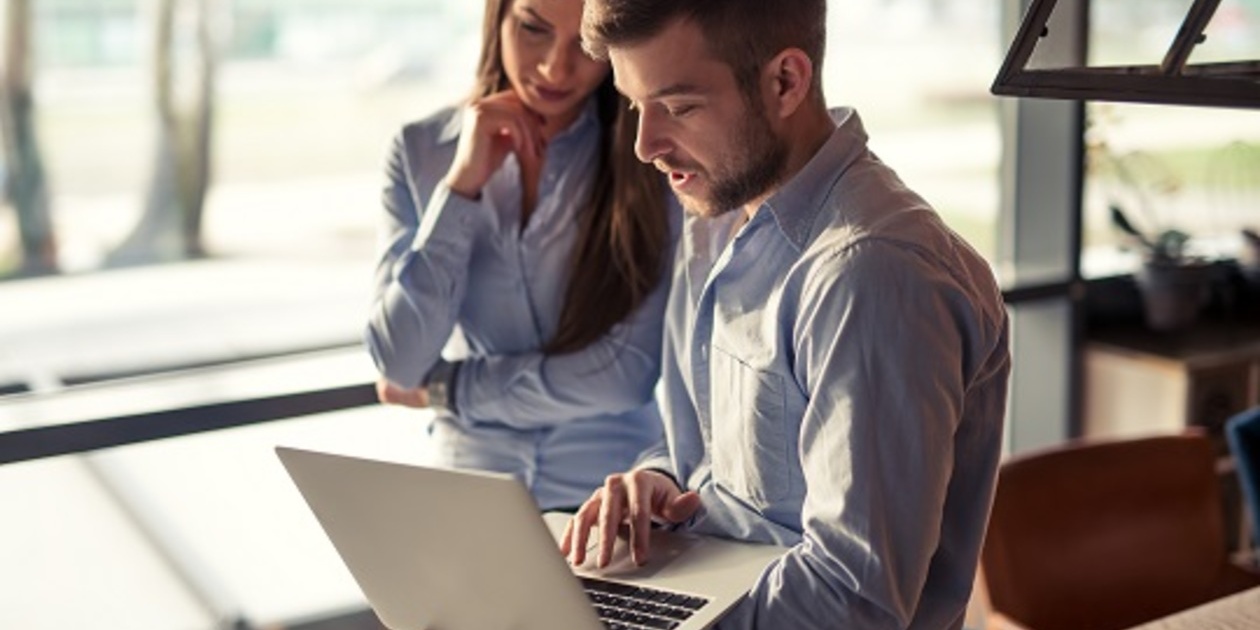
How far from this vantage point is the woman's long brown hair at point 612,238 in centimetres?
222

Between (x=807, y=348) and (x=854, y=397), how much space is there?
0.09 metres

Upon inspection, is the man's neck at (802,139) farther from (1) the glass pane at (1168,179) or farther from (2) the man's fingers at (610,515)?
(1) the glass pane at (1168,179)

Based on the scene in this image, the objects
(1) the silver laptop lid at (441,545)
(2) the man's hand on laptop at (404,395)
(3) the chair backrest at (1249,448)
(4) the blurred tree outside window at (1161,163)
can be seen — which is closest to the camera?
(1) the silver laptop lid at (441,545)

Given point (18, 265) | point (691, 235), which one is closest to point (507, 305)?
point (691, 235)

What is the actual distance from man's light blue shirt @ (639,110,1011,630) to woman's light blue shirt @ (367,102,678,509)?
52cm

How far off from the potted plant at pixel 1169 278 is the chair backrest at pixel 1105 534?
1.62 metres

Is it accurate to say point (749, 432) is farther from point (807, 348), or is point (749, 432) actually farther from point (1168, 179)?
point (1168, 179)

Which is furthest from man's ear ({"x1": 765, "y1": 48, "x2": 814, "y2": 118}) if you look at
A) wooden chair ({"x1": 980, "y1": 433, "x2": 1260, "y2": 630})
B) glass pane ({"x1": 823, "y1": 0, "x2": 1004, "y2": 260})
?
glass pane ({"x1": 823, "y1": 0, "x2": 1004, "y2": 260})

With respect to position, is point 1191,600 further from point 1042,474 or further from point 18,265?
point 18,265

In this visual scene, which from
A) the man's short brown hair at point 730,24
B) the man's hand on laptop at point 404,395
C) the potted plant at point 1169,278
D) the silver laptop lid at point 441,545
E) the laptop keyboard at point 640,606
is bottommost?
the potted plant at point 1169,278

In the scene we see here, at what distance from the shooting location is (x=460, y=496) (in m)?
1.44

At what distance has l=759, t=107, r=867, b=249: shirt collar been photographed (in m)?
1.62

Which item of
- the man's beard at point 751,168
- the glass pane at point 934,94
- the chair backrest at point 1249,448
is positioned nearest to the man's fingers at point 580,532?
the man's beard at point 751,168

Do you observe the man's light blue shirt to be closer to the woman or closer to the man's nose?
the man's nose
